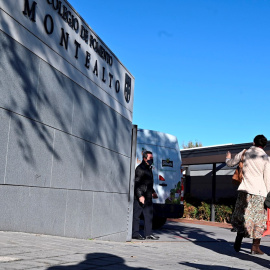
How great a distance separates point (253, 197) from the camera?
681 cm

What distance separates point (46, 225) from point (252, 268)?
2805 millimetres

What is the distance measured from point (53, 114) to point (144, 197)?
3.65 m

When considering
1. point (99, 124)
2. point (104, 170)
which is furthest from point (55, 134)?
point (104, 170)

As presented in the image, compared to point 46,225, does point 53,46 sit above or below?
above

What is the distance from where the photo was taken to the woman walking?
6746 mm

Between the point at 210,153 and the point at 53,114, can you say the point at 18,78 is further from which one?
the point at 210,153

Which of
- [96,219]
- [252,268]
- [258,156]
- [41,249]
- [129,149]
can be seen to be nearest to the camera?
[41,249]

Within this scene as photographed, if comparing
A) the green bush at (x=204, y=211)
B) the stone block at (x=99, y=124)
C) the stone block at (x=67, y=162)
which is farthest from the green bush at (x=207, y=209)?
the stone block at (x=67, y=162)

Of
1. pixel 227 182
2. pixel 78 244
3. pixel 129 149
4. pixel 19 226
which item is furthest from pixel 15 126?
pixel 227 182

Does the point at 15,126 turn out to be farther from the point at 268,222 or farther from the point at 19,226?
the point at 268,222

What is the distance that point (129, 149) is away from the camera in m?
10.2

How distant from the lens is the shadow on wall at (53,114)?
586 cm

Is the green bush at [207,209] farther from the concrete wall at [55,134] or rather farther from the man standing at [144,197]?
the concrete wall at [55,134]

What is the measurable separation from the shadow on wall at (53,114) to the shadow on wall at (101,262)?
1763 mm
